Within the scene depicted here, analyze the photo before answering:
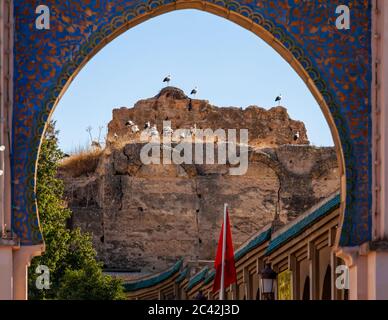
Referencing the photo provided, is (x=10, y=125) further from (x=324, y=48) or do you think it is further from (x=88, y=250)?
(x=88, y=250)

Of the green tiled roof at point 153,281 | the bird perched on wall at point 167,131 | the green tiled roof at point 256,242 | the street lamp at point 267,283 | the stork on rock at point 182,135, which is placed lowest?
the green tiled roof at point 153,281

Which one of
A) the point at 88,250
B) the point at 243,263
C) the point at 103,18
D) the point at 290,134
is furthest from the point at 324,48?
the point at 290,134

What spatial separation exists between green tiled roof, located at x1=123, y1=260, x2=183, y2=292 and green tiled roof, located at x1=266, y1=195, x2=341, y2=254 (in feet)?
49.3

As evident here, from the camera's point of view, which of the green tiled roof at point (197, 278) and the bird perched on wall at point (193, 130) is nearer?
the green tiled roof at point (197, 278)

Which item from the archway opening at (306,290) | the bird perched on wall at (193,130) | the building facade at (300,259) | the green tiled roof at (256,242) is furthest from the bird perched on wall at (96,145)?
the archway opening at (306,290)

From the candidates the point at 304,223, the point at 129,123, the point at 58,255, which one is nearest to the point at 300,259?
the point at 304,223

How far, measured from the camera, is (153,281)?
3706 cm

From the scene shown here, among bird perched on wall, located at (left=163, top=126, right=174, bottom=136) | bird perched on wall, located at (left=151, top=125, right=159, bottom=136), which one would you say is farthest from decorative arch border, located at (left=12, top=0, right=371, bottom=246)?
bird perched on wall, located at (left=163, top=126, right=174, bottom=136)

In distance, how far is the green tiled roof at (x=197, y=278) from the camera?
28.9 m

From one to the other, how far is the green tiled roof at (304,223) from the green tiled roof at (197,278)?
764cm

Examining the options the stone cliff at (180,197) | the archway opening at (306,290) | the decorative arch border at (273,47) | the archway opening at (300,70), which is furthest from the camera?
the stone cliff at (180,197)

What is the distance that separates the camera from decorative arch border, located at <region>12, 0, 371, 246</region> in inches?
543

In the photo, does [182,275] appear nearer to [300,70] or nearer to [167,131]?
[167,131]

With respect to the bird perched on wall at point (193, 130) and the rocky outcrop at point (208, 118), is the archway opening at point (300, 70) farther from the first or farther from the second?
the rocky outcrop at point (208, 118)
